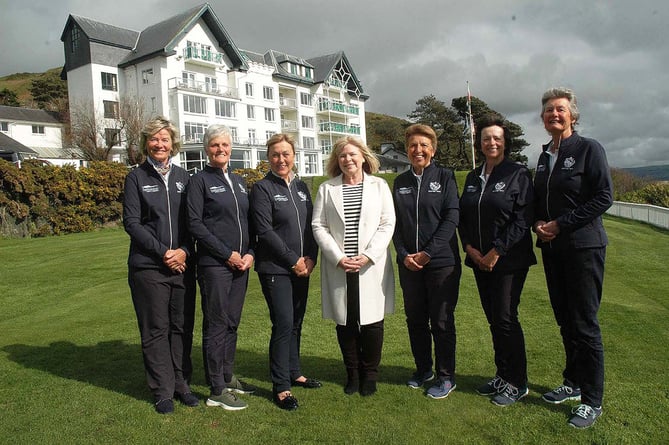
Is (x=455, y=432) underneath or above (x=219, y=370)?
underneath

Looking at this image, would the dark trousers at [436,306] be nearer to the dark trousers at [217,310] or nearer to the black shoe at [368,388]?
the black shoe at [368,388]

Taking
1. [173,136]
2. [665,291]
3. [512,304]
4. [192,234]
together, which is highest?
[173,136]

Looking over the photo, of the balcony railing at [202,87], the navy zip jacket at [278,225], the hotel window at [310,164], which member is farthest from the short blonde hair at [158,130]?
the hotel window at [310,164]

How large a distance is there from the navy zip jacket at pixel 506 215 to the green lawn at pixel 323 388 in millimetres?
1296

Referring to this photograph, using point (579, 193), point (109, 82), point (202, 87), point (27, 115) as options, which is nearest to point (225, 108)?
point (202, 87)

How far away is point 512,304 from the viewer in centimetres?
432

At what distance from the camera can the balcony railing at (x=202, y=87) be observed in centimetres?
4100

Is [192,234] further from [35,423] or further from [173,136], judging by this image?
[35,423]

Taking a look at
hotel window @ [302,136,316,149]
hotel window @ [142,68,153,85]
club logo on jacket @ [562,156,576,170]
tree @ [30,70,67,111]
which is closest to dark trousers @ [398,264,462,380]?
club logo on jacket @ [562,156,576,170]

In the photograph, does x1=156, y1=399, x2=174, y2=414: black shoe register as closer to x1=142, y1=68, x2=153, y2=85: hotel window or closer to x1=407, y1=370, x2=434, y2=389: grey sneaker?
x1=407, y1=370, x2=434, y2=389: grey sneaker

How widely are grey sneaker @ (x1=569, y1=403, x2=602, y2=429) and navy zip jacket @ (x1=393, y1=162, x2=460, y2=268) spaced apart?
152 cm

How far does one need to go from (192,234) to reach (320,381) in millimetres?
1953

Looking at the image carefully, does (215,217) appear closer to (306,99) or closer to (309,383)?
(309,383)

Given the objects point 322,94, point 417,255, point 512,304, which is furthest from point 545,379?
point 322,94
